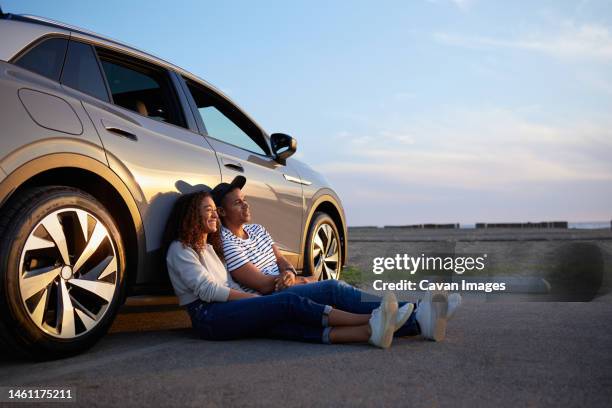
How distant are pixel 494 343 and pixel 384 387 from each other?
1.37m

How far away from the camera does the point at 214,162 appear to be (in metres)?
4.45

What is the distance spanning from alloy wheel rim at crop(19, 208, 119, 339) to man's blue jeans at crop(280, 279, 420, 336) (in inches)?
43.4

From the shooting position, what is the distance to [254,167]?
5.02 metres

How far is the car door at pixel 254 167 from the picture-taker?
4.76m

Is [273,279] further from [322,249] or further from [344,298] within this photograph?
[322,249]

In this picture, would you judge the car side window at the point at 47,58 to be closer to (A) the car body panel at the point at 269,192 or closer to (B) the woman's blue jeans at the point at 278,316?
(A) the car body panel at the point at 269,192

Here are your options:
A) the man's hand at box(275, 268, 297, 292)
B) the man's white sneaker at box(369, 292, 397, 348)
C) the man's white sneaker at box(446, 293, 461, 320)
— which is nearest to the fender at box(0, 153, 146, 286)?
the man's hand at box(275, 268, 297, 292)

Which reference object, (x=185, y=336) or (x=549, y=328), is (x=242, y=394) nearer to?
(x=185, y=336)

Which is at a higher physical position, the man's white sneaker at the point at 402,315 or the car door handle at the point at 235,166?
the car door handle at the point at 235,166

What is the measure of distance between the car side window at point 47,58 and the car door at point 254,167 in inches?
50.8

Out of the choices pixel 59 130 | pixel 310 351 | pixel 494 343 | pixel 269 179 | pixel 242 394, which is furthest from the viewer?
pixel 269 179

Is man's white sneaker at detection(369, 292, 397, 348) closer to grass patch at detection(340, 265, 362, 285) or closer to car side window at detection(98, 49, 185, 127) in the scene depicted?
car side window at detection(98, 49, 185, 127)

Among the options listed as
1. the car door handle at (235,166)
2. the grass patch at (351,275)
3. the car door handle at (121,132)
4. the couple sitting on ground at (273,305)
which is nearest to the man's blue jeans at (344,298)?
the couple sitting on ground at (273,305)

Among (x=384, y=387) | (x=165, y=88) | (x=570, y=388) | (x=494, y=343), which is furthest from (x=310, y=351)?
(x=165, y=88)
